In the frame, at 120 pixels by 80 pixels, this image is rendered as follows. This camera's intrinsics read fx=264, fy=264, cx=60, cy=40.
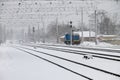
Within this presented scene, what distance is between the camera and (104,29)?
84.1 meters

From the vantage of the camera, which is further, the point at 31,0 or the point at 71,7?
the point at 71,7

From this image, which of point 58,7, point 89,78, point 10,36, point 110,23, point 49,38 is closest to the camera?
point 89,78

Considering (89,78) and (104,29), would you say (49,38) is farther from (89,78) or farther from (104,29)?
(89,78)

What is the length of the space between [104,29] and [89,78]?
243 ft

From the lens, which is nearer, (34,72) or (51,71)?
(34,72)

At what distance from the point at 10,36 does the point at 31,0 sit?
10809 centimetres

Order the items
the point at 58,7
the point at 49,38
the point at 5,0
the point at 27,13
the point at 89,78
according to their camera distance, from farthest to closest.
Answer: the point at 49,38 < the point at 27,13 < the point at 58,7 < the point at 5,0 < the point at 89,78

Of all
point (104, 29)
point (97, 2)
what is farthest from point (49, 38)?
point (97, 2)

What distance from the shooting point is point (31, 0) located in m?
27.2

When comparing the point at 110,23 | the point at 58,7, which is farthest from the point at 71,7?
the point at 110,23

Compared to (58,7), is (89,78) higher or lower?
lower

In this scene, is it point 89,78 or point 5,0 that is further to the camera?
point 5,0

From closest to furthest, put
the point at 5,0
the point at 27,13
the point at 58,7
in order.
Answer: the point at 5,0, the point at 58,7, the point at 27,13

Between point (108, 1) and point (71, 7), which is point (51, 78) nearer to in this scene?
point (108, 1)
